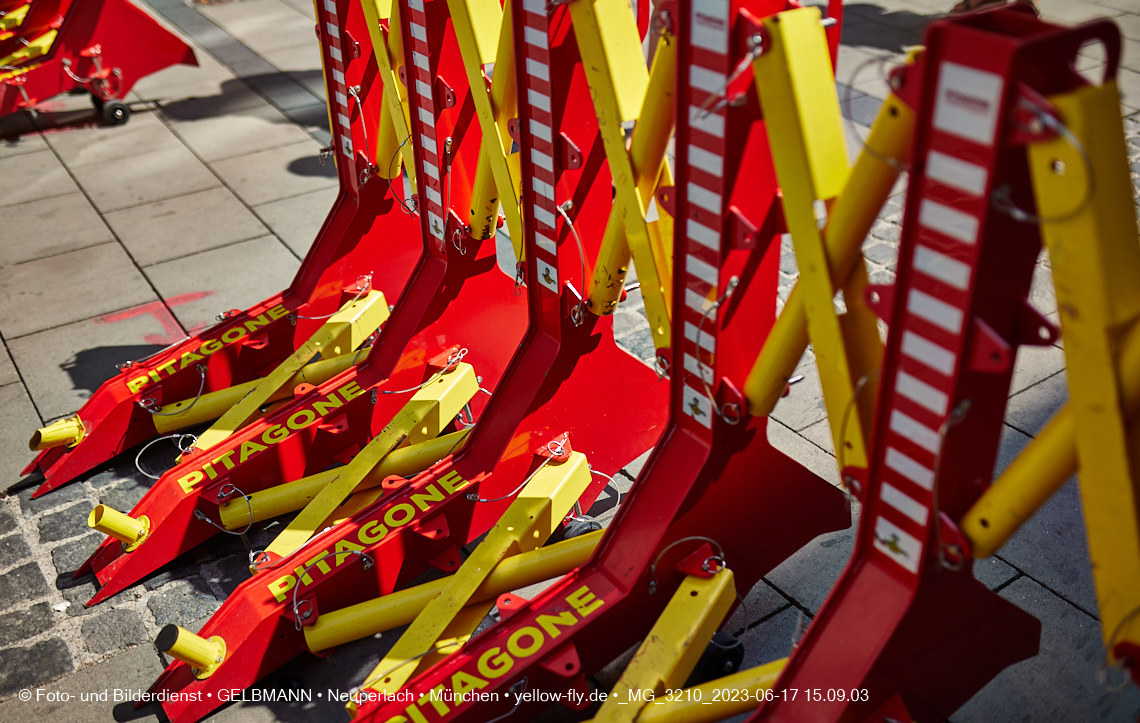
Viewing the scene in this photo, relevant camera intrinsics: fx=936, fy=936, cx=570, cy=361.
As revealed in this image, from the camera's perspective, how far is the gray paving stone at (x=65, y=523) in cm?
412

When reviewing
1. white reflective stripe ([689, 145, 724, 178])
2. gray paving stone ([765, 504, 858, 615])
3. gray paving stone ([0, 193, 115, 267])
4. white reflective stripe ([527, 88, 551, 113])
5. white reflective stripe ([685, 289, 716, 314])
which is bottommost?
gray paving stone ([0, 193, 115, 267])

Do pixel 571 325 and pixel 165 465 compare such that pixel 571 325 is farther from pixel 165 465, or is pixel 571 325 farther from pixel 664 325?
pixel 165 465

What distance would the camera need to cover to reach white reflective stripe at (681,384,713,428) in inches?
116

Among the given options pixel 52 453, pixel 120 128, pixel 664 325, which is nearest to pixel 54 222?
pixel 120 128

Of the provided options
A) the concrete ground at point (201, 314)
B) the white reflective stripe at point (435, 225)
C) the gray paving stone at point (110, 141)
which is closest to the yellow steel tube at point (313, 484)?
the concrete ground at point (201, 314)

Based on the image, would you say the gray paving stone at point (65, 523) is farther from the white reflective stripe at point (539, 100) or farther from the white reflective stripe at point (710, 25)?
the white reflective stripe at point (710, 25)

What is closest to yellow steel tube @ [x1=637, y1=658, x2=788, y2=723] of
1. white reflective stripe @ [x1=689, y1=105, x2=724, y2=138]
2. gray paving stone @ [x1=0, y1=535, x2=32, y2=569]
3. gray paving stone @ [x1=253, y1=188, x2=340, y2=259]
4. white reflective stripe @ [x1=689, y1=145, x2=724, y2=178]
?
white reflective stripe @ [x1=689, y1=145, x2=724, y2=178]

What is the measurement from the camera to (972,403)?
6.89 feet

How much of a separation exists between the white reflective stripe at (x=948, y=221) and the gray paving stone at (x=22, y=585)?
367 centimetres

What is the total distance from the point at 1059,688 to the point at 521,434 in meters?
2.07

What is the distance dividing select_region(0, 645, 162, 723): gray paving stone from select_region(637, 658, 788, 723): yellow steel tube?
1.83 m

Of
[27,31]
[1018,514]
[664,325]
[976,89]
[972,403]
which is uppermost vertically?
[976,89]

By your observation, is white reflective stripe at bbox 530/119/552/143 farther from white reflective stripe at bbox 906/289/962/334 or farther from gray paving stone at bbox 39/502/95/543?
gray paving stone at bbox 39/502/95/543

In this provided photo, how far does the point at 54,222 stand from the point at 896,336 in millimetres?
6545
